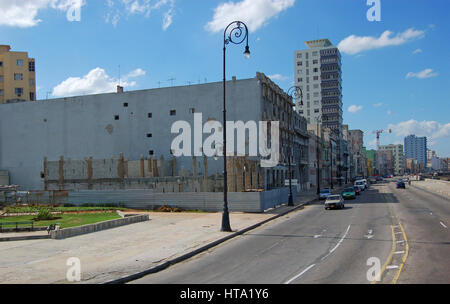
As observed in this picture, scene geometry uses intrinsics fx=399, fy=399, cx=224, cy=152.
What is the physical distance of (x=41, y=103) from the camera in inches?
2259

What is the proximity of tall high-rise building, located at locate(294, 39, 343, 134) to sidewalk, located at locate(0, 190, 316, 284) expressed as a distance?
118458 mm

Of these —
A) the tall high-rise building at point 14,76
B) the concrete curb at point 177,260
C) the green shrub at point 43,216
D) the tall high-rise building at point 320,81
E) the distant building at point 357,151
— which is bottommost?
the concrete curb at point 177,260

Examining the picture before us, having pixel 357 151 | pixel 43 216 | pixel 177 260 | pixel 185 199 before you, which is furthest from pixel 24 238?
pixel 357 151

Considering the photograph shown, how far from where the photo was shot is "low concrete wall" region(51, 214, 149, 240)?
20406 millimetres

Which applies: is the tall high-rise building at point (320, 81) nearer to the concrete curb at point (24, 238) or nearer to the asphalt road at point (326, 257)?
the asphalt road at point (326, 257)

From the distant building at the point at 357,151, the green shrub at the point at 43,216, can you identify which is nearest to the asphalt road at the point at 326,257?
the green shrub at the point at 43,216

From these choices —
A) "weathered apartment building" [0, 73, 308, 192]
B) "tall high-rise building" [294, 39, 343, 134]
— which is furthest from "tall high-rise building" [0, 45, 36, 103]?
"tall high-rise building" [294, 39, 343, 134]

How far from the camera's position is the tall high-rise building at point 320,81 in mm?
139750

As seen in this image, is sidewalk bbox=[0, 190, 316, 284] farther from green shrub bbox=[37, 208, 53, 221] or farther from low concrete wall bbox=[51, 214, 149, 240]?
green shrub bbox=[37, 208, 53, 221]

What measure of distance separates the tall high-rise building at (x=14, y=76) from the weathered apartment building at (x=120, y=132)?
50.0ft

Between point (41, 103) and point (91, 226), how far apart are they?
40883mm

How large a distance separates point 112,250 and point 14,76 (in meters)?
67.4
